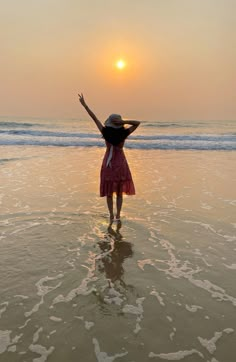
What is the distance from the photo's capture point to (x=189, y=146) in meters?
22.5

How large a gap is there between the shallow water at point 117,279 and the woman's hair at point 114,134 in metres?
1.45

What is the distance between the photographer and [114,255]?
4.82 metres

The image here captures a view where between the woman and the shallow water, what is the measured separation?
1.83 feet

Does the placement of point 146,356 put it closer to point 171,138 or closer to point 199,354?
point 199,354

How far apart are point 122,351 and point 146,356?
Answer: 19 cm

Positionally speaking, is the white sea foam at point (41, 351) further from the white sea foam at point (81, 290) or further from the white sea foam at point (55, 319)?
the white sea foam at point (81, 290)

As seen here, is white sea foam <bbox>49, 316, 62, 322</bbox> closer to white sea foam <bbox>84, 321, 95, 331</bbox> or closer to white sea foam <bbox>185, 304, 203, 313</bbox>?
white sea foam <bbox>84, 321, 95, 331</bbox>

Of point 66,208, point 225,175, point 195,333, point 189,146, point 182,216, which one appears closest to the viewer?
point 195,333

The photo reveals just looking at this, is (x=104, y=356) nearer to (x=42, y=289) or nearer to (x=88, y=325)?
(x=88, y=325)

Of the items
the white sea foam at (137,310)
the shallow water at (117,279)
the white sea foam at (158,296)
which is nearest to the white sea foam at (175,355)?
the shallow water at (117,279)

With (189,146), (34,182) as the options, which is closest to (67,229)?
(34,182)

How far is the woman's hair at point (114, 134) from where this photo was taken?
238 inches

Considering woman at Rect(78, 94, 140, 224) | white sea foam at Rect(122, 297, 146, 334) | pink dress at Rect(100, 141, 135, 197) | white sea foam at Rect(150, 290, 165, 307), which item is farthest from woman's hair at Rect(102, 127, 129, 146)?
white sea foam at Rect(122, 297, 146, 334)

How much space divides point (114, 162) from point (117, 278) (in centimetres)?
263
